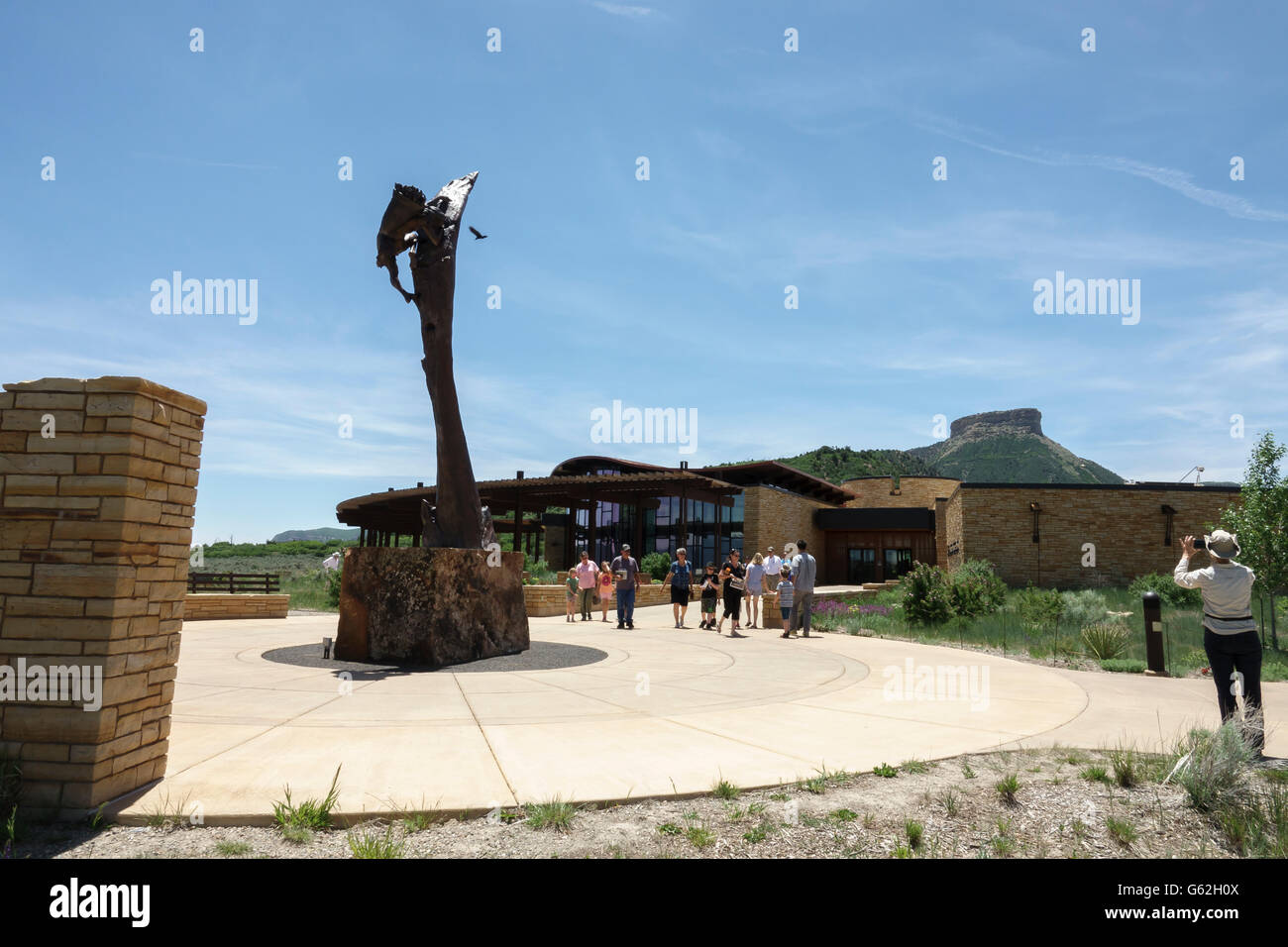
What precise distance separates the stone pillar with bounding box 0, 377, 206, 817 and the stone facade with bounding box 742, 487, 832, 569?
1222 inches

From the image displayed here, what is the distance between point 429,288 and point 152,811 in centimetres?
802

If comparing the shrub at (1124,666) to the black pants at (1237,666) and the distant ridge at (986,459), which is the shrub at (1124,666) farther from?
the distant ridge at (986,459)

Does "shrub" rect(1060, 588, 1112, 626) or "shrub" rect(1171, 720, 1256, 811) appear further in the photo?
"shrub" rect(1060, 588, 1112, 626)

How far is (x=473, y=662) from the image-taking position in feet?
30.5

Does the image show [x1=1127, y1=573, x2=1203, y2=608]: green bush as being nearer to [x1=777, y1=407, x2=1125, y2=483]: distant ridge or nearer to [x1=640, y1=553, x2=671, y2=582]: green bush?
[x1=640, y1=553, x2=671, y2=582]: green bush

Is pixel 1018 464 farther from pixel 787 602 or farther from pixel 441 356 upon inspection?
pixel 441 356

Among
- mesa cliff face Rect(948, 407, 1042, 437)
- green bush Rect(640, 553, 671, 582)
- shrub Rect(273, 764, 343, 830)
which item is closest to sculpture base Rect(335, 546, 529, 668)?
shrub Rect(273, 764, 343, 830)

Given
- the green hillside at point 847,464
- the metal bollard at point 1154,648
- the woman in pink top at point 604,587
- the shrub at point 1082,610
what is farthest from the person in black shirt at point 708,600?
the green hillside at point 847,464

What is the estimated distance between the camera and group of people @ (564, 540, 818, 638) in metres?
13.6

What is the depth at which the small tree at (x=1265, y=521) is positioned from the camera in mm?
13430

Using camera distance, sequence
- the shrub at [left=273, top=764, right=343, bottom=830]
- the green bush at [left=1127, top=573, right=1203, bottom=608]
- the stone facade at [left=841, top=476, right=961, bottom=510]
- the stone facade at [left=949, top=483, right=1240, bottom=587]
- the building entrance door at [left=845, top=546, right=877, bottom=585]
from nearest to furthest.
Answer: the shrub at [left=273, top=764, right=343, bottom=830]
the green bush at [left=1127, top=573, right=1203, bottom=608]
the stone facade at [left=949, top=483, right=1240, bottom=587]
the building entrance door at [left=845, top=546, right=877, bottom=585]
the stone facade at [left=841, top=476, right=961, bottom=510]

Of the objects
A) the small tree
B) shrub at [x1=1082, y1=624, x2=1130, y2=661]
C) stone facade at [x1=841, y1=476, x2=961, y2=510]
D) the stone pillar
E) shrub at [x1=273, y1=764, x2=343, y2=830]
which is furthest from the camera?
stone facade at [x1=841, y1=476, x2=961, y2=510]
